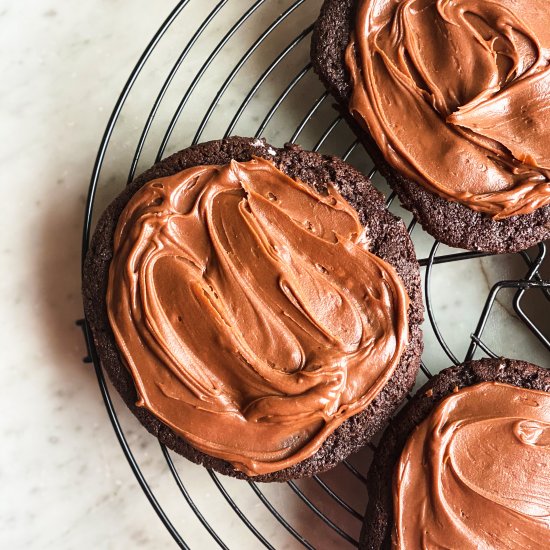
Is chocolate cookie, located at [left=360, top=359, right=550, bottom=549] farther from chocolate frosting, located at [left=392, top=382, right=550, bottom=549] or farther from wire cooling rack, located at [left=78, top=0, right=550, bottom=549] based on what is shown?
wire cooling rack, located at [left=78, top=0, right=550, bottom=549]

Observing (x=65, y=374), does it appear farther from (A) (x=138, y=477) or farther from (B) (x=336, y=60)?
(B) (x=336, y=60)

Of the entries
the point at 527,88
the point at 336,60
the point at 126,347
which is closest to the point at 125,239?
the point at 126,347

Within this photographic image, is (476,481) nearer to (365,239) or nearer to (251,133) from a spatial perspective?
(365,239)

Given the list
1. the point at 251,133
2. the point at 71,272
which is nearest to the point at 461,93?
the point at 251,133

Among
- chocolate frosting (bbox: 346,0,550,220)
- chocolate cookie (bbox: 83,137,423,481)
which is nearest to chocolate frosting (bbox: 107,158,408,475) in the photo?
chocolate cookie (bbox: 83,137,423,481)

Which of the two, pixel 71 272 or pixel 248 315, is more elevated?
pixel 71 272

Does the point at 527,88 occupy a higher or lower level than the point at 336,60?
lower
